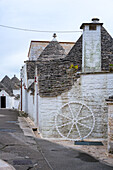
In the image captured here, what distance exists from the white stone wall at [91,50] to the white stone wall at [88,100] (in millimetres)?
2211

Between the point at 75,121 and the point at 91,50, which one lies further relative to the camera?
the point at 91,50

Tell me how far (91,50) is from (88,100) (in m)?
3.41

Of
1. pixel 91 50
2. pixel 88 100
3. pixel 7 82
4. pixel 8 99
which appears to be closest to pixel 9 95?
pixel 8 99

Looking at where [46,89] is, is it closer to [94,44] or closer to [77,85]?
[77,85]

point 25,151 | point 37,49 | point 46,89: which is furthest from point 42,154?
point 37,49

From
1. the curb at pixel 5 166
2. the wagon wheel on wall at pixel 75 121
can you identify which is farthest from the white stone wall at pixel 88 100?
the curb at pixel 5 166

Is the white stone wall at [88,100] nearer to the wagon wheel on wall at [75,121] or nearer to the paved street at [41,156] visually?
the wagon wheel on wall at [75,121]

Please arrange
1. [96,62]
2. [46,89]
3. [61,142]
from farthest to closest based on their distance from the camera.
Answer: [96,62] → [46,89] → [61,142]

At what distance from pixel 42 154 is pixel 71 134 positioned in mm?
3344

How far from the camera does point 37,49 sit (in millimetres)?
29281

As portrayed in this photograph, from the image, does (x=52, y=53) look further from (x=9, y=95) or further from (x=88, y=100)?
(x=9, y=95)

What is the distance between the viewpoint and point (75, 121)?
11.6 meters

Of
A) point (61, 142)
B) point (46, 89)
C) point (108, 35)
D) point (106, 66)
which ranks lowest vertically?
point (61, 142)

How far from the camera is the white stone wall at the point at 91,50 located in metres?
13.8
